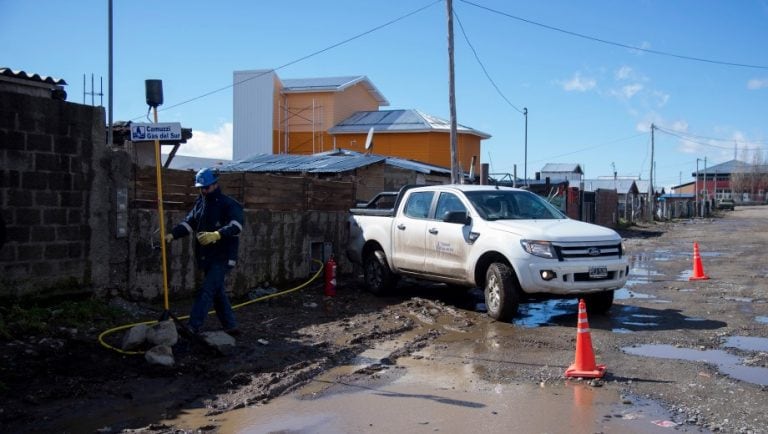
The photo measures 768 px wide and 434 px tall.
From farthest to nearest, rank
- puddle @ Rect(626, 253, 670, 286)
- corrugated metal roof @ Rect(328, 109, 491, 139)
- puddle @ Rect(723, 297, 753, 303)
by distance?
corrugated metal roof @ Rect(328, 109, 491, 139)
puddle @ Rect(626, 253, 670, 286)
puddle @ Rect(723, 297, 753, 303)

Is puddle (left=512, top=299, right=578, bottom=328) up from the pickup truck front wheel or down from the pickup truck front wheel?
down

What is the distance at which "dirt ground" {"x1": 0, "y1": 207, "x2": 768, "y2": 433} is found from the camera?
5.50m

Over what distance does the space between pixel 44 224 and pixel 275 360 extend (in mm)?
3320

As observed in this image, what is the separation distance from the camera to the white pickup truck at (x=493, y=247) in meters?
9.12

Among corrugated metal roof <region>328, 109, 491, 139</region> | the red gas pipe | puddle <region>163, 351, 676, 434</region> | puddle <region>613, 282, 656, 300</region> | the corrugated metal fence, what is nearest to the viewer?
puddle <region>163, 351, 676, 434</region>

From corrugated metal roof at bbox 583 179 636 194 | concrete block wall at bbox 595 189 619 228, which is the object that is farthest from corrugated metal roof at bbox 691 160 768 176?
concrete block wall at bbox 595 189 619 228

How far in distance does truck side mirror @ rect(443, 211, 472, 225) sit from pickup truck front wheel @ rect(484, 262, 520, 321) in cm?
86

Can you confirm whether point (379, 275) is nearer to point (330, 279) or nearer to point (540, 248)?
point (330, 279)

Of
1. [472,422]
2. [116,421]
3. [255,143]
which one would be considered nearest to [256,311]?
[116,421]

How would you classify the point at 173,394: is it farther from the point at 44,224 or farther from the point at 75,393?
the point at 44,224

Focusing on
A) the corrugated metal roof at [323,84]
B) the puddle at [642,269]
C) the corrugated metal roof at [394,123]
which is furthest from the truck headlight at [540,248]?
the corrugated metal roof at [323,84]

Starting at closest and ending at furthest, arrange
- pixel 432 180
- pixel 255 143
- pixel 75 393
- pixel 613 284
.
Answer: pixel 75 393, pixel 613 284, pixel 432 180, pixel 255 143

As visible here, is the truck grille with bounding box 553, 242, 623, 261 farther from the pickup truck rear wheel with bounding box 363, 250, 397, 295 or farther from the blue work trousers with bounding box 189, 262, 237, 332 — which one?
the blue work trousers with bounding box 189, 262, 237, 332

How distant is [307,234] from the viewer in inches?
512
